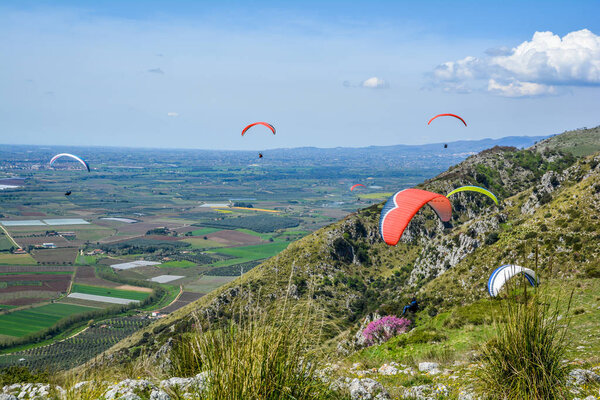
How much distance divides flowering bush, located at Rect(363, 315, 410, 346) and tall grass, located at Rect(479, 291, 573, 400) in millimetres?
19328

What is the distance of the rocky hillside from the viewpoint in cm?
3109

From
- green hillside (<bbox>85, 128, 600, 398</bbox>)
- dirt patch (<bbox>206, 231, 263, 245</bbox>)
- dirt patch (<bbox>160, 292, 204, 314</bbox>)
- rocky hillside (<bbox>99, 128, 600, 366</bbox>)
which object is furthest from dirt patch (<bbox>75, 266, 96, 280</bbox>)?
green hillside (<bbox>85, 128, 600, 398</bbox>)

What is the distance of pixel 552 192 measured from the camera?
46438mm

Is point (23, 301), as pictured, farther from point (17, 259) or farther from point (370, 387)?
point (370, 387)

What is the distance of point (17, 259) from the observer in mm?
125562

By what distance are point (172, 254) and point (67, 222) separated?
256 ft

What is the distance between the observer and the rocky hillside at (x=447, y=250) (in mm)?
31094

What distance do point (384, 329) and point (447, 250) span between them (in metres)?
23.5

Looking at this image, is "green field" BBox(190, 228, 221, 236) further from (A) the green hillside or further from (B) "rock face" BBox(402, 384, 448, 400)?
(B) "rock face" BBox(402, 384, 448, 400)

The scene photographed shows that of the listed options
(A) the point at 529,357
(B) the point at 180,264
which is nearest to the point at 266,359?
(A) the point at 529,357

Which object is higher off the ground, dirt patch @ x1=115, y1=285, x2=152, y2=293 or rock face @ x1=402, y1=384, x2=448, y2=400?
rock face @ x1=402, y1=384, x2=448, y2=400

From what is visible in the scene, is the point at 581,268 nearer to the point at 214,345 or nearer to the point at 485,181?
the point at 214,345

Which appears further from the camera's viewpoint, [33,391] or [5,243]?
[5,243]

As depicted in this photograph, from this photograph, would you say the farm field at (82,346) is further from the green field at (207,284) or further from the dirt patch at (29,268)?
the dirt patch at (29,268)
